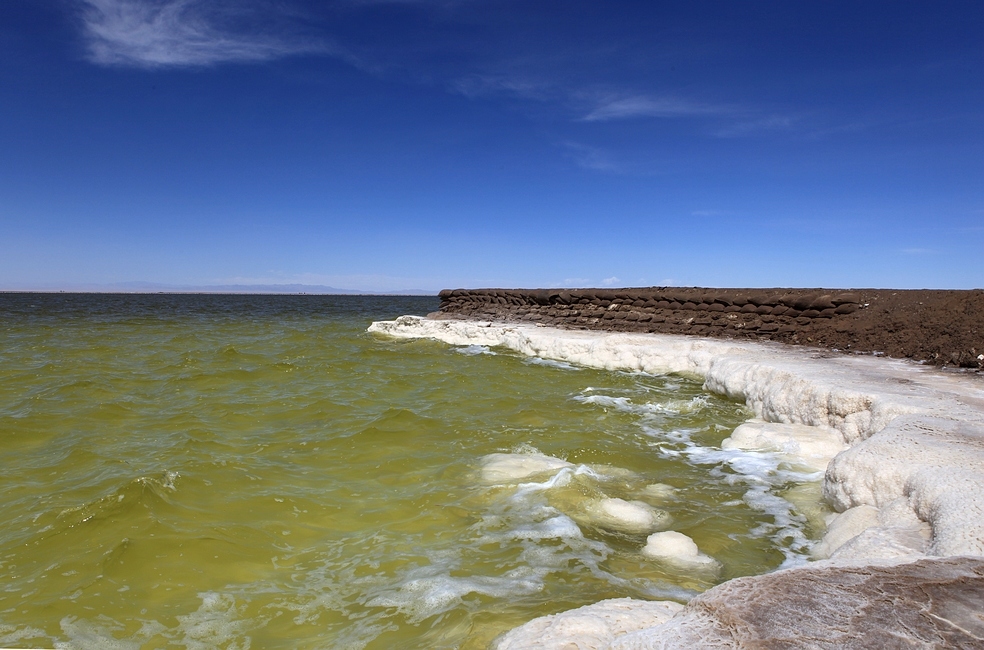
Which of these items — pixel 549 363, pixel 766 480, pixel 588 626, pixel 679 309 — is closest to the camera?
pixel 588 626

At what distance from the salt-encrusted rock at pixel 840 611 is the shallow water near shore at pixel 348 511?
40.4 inches

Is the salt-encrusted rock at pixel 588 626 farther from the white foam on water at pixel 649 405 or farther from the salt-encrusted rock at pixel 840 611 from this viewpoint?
the white foam on water at pixel 649 405

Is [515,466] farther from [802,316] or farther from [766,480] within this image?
[802,316]

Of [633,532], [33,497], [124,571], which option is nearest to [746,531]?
[633,532]

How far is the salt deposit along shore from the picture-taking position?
1.49 meters

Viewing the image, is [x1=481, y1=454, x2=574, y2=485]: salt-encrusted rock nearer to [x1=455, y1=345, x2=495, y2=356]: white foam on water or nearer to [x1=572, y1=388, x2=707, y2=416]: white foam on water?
[x1=572, y1=388, x2=707, y2=416]: white foam on water

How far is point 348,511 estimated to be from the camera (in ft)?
12.7

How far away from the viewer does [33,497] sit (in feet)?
13.0

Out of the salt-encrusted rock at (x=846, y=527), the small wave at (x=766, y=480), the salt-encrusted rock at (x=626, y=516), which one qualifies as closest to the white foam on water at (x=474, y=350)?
the small wave at (x=766, y=480)

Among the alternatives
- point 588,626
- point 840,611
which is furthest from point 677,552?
point 840,611

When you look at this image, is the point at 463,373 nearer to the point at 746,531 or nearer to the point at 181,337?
the point at 746,531

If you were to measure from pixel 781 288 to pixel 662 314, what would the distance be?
8.15 feet

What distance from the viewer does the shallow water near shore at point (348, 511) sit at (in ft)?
8.61

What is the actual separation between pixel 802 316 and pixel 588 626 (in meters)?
9.41
